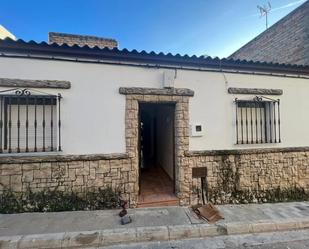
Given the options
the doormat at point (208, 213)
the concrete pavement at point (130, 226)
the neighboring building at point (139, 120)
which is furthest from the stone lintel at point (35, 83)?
the doormat at point (208, 213)

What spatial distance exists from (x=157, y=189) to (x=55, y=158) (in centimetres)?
287

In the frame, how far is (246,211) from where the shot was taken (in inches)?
209

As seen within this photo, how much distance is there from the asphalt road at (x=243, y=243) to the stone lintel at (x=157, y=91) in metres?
3.33

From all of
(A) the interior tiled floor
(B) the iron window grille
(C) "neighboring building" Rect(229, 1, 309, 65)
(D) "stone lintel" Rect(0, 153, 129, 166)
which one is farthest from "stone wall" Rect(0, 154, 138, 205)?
(C) "neighboring building" Rect(229, 1, 309, 65)

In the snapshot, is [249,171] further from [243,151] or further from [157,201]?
[157,201]

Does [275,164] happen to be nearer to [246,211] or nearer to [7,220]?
[246,211]

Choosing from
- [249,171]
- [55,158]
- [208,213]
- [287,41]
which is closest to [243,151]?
[249,171]

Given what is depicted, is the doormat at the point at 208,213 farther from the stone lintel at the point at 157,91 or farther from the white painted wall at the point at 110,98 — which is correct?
the stone lintel at the point at 157,91

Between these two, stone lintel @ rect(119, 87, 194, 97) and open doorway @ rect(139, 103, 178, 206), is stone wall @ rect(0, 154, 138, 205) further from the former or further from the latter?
stone lintel @ rect(119, 87, 194, 97)

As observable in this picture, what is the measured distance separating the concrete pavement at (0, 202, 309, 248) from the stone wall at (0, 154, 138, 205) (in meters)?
0.57

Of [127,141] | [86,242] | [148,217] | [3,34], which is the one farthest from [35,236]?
[3,34]

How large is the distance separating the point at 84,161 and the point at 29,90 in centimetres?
203

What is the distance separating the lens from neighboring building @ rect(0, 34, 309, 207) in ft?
16.4

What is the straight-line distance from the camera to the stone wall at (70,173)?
16.1 ft
